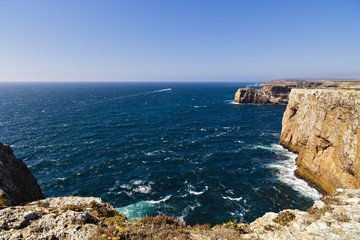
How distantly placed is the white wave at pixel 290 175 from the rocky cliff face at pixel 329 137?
157 cm

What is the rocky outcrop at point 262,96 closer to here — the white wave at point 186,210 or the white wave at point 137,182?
the white wave at point 137,182

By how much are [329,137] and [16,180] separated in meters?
47.3

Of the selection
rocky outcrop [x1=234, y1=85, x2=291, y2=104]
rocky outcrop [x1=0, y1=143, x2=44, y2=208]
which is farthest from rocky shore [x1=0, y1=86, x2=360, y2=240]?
rocky outcrop [x1=234, y1=85, x2=291, y2=104]

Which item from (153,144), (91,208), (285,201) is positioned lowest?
(285,201)

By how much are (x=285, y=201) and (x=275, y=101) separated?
12786cm

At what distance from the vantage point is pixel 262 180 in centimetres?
3694

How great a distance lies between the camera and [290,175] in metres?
38.3

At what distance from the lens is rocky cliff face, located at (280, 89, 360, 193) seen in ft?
89.5

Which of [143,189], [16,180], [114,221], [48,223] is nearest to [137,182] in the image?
[143,189]

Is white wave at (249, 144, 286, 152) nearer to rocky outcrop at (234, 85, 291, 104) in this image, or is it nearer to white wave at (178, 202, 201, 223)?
white wave at (178, 202, 201, 223)

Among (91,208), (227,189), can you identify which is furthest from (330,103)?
(91,208)

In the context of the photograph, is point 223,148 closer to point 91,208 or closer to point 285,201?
point 285,201

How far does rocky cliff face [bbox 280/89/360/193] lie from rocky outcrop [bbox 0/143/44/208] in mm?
42599

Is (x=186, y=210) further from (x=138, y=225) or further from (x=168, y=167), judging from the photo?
(x=138, y=225)
